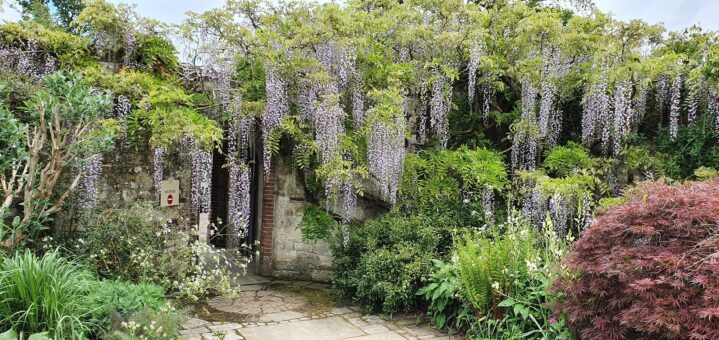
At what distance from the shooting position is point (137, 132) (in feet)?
18.1

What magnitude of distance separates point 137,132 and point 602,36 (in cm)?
545

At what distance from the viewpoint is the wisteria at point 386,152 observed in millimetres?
5770

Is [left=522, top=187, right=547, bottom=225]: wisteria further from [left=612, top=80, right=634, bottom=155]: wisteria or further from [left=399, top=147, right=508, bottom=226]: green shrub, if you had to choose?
[left=612, top=80, right=634, bottom=155]: wisteria

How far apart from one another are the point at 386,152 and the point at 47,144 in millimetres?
3321

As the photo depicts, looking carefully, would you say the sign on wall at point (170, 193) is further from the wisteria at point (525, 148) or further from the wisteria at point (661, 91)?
the wisteria at point (661, 91)

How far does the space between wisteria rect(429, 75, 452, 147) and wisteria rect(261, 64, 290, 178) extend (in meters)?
1.93

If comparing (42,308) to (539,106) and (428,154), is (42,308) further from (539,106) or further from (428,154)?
(539,106)

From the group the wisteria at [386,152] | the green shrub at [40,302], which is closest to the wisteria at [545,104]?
the wisteria at [386,152]

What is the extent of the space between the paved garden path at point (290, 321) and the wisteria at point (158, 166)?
1.36 meters

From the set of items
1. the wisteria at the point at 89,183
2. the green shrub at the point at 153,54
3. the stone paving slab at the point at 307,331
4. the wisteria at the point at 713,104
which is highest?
the green shrub at the point at 153,54

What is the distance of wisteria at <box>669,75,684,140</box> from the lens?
588 centimetres

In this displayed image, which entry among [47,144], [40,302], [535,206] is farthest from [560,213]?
[47,144]

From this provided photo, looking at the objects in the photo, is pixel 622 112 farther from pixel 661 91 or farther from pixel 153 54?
pixel 153 54

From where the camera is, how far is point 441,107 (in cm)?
668
